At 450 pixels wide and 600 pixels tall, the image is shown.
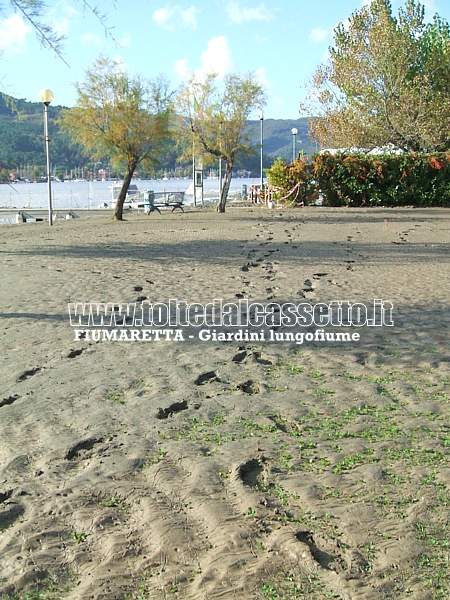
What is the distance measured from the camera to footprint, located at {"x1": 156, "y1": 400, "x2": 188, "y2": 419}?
492cm

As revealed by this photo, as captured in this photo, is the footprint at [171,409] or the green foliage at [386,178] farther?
the green foliage at [386,178]

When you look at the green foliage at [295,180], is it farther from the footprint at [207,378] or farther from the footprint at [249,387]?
the footprint at [249,387]

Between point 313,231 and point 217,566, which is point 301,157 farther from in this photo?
point 217,566

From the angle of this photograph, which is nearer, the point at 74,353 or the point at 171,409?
the point at 171,409

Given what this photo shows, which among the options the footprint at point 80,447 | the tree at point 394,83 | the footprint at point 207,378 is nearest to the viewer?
the footprint at point 80,447

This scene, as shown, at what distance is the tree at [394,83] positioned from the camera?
34031mm

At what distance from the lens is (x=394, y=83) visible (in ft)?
113

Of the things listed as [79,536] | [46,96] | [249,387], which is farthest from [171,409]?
[46,96]

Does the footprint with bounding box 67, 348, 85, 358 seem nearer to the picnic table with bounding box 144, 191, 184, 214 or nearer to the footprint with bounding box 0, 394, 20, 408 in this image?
the footprint with bounding box 0, 394, 20, 408

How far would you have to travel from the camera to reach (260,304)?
347 inches

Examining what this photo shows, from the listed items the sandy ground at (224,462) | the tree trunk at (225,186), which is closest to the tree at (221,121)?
the tree trunk at (225,186)

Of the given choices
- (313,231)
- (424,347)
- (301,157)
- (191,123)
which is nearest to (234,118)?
(191,123)

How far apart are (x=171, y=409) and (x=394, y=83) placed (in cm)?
3266

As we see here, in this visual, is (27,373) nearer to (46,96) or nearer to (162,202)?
(46,96)
